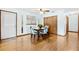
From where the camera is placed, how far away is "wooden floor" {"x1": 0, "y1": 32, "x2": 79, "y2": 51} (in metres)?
2.41

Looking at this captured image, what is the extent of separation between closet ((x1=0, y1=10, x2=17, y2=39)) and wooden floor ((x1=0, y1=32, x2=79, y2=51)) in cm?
13

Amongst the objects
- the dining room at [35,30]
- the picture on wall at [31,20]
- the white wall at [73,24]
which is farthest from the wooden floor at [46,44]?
the picture on wall at [31,20]

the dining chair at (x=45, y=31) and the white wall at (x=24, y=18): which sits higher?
the white wall at (x=24, y=18)

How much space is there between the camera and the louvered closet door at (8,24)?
239 cm

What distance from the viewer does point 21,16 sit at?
8.06 ft

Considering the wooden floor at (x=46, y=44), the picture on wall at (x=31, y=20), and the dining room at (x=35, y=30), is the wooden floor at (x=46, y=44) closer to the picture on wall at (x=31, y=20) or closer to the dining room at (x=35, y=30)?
the dining room at (x=35, y=30)

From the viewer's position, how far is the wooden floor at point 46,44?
95.0 inches

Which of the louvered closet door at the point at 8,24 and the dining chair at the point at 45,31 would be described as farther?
the dining chair at the point at 45,31

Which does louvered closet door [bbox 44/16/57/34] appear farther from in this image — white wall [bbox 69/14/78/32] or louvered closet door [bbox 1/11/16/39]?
louvered closet door [bbox 1/11/16/39]

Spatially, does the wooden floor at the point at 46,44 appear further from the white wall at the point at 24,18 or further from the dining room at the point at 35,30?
the white wall at the point at 24,18

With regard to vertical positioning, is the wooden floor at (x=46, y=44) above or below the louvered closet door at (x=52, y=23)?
below

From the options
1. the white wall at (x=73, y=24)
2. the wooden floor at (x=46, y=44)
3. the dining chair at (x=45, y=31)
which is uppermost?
the white wall at (x=73, y=24)

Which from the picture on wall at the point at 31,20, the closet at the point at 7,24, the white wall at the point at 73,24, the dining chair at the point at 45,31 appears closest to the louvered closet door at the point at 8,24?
the closet at the point at 7,24
